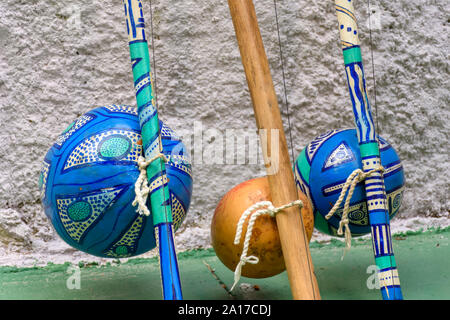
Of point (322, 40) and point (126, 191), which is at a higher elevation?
point (322, 40)

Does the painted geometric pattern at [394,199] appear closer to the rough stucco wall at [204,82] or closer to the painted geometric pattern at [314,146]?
the painted geometric pattern at [314,146]

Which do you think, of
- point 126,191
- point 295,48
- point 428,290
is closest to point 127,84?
point 295,48

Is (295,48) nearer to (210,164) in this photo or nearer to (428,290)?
(210,164)

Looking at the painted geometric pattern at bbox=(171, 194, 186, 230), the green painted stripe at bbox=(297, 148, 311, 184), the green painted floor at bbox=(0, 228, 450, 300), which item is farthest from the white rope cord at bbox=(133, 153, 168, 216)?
the green painted stripe at bbox=(297, 148, 311, 184)

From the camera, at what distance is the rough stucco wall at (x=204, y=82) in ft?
8.87

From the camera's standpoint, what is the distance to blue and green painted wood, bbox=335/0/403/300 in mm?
1782

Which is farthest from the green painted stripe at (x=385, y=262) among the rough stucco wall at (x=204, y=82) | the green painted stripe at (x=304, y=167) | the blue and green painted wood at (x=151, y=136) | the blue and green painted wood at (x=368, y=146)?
the rough stucco wall at (x=204, y=82)

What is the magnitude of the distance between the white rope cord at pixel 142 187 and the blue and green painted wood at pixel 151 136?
0.01 m

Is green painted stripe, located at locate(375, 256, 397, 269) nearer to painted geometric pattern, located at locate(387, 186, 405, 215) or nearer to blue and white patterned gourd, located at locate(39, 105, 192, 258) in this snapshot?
painted geometric pattern, located at locate(387, 186, 405, 215)

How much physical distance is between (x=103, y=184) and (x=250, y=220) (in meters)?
0.47

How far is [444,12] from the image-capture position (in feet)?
10.1

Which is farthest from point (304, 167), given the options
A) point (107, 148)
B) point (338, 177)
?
point (107, 148)

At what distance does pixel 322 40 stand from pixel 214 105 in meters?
0.67

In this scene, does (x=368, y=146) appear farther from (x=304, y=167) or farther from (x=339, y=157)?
(x=304, y=167)
